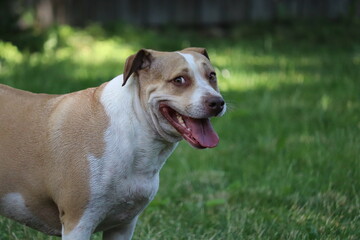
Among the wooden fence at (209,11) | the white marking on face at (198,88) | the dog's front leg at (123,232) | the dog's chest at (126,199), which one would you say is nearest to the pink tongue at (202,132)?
the white marking on face at (198,88)

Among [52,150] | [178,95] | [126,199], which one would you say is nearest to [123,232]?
[126,199]

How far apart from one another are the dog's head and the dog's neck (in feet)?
0.14

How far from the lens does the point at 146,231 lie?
13.9ft

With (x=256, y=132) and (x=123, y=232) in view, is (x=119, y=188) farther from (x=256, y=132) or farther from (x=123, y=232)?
(x=256, y=132)

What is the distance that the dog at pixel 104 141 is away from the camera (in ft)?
10.4

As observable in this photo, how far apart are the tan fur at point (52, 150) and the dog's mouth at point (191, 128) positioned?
308mm

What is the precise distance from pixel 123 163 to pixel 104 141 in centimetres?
14

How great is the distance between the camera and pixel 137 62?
3277 millimetres

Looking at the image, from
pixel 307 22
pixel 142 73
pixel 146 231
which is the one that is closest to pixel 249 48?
pixel 307 22

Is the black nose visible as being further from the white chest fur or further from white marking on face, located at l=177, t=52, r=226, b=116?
Result: the white chest fur

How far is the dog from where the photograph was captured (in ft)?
10.4

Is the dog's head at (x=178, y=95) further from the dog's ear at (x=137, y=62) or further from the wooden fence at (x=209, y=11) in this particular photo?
the wooden fence at (x=209, y=11)

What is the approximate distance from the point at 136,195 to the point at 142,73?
590mm

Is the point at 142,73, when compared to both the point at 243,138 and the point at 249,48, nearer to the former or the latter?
the point at 243,138
